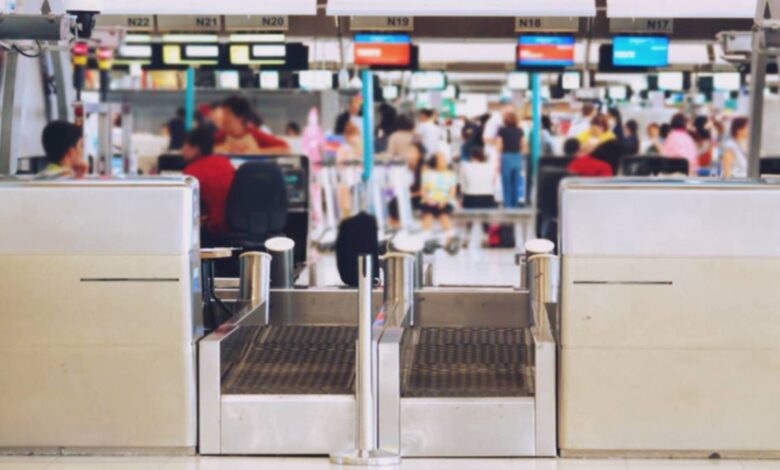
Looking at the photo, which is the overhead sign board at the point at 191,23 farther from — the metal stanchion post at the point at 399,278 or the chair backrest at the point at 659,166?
the metal stanchion post at the point at 399,278

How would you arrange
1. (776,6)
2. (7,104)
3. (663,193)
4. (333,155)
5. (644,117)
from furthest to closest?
(644,117) → (333,155) → (7,104) → (776,6) → (663,193)

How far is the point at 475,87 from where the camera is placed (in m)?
40.1

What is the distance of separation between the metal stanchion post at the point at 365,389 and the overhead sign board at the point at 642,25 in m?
11.4

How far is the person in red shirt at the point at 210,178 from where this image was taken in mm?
11656

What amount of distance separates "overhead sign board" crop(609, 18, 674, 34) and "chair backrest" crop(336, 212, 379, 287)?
292 inches

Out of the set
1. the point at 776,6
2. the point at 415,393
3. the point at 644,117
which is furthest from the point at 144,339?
the point at 644,117

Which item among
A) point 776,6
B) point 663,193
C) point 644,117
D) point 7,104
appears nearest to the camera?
point 663,193

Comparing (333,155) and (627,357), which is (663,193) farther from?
(333,155)

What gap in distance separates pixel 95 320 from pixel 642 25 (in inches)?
470

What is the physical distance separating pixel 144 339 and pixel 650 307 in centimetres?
240

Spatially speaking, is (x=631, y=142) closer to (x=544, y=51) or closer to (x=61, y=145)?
(x=544, y=51)

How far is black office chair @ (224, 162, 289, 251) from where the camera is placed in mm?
11695

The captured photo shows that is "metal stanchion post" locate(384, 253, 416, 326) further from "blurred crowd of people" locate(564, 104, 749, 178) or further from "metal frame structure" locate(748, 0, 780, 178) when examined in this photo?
"blurred crowd of people" locate(564, 104, 749, 178)

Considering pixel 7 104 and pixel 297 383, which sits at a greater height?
pixel 7 104
